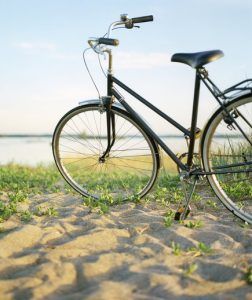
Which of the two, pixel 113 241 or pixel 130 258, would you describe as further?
pixel 113 241

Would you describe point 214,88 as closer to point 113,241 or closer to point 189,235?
point 189,235

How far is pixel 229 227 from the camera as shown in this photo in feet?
13.3

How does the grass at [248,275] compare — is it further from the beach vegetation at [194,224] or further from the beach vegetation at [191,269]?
the beach vegetation at [194,224]

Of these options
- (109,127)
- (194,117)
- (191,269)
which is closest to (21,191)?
(109,127)

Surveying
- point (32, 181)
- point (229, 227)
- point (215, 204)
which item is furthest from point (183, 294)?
point (32, 181)

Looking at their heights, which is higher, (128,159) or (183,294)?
(128,159)

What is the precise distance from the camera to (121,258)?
3225 mm

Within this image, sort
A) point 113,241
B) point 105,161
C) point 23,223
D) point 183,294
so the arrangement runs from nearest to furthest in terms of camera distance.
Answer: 1. point 183,294
2. point 113,241
3. point 23,223
4. point 105,161

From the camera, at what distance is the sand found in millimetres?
2762

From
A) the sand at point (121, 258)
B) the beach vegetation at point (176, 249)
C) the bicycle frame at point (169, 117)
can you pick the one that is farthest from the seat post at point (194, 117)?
the beach vegetation at point (176, 249)

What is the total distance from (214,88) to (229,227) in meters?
1.22

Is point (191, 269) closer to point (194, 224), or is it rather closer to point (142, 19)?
point (194, 224)

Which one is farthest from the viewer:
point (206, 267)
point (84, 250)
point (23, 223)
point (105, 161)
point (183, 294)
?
point (105, 161)

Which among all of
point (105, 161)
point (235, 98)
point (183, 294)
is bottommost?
point (183, 294)
